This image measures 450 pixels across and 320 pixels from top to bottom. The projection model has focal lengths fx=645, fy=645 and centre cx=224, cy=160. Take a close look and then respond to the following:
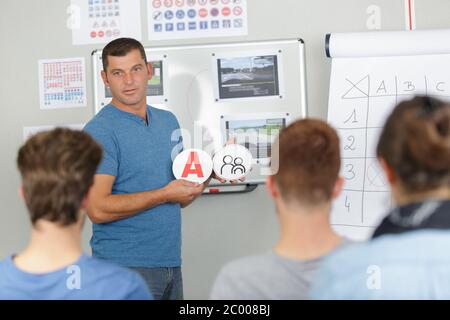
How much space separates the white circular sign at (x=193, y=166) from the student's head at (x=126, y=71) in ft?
1.02

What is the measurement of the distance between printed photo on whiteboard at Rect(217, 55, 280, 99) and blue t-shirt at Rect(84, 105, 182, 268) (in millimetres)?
894

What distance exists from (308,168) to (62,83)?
2.33 metres

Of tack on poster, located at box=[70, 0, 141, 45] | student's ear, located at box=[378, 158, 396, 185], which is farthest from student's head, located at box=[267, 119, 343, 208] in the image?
tack on poster, located at box=[70, 0, 141, 45]

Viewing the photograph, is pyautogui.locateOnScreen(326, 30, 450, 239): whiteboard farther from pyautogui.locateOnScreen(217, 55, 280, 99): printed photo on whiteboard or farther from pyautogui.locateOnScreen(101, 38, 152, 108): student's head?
pyautogui.locateOnScreen(101, 38, 152, 108): student's head

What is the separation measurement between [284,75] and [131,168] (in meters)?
1.16

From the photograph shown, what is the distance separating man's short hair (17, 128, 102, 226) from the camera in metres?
1.24

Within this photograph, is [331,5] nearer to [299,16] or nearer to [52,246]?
[299,16]

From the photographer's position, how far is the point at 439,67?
2.90 meters

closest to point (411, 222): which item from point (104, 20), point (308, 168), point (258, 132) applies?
point (308, 168)

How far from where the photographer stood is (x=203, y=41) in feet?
10.6

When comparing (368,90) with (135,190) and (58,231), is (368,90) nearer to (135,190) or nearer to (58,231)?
(135,190)

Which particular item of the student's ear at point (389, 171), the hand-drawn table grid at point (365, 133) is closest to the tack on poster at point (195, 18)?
the hand-drawn table grid at point (365, 133)

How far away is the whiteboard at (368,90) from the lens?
285cm
